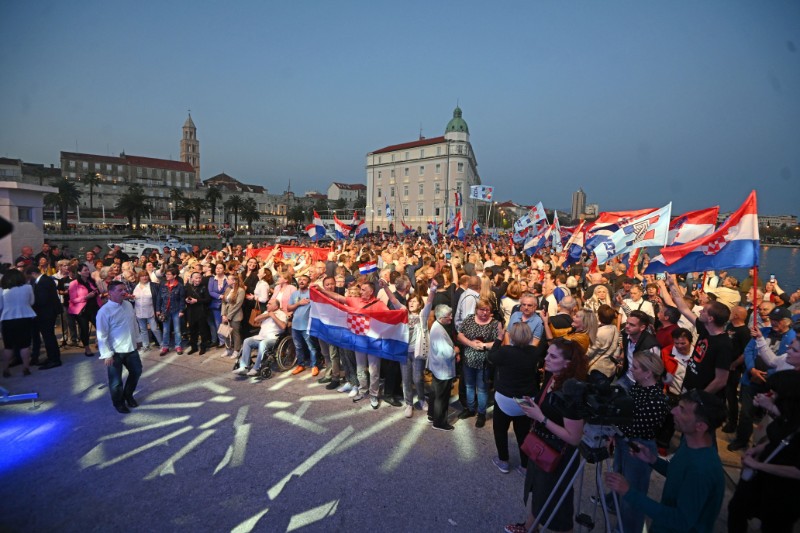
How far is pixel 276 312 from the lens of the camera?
7.41 metres

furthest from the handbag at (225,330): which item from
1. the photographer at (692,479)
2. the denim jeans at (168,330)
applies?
the photographer at (692,479)

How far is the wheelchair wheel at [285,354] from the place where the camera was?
25.2 ft

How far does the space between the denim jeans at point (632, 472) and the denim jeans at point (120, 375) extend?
6612 mm

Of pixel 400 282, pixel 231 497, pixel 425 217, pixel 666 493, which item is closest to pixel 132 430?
pixel 231 497

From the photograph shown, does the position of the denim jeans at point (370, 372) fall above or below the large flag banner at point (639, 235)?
below

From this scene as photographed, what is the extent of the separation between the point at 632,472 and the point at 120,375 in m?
6.76

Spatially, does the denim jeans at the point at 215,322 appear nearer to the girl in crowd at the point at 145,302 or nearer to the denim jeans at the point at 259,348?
the girl in crowd at the point at 145,302

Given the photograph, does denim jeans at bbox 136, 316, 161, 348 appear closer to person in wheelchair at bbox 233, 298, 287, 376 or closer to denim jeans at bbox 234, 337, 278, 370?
person in wheelchair at bbox 233, 298, 287, 376

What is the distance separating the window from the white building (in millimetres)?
74240

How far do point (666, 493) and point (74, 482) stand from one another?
228 inches

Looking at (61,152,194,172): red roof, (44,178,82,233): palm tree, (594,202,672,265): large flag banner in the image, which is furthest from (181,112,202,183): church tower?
(594,202,672,265): large flag banner

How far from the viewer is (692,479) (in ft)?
7.88

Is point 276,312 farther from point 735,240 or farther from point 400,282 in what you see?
point 735,240

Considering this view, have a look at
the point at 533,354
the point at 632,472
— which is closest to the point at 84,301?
the point at 533,354
